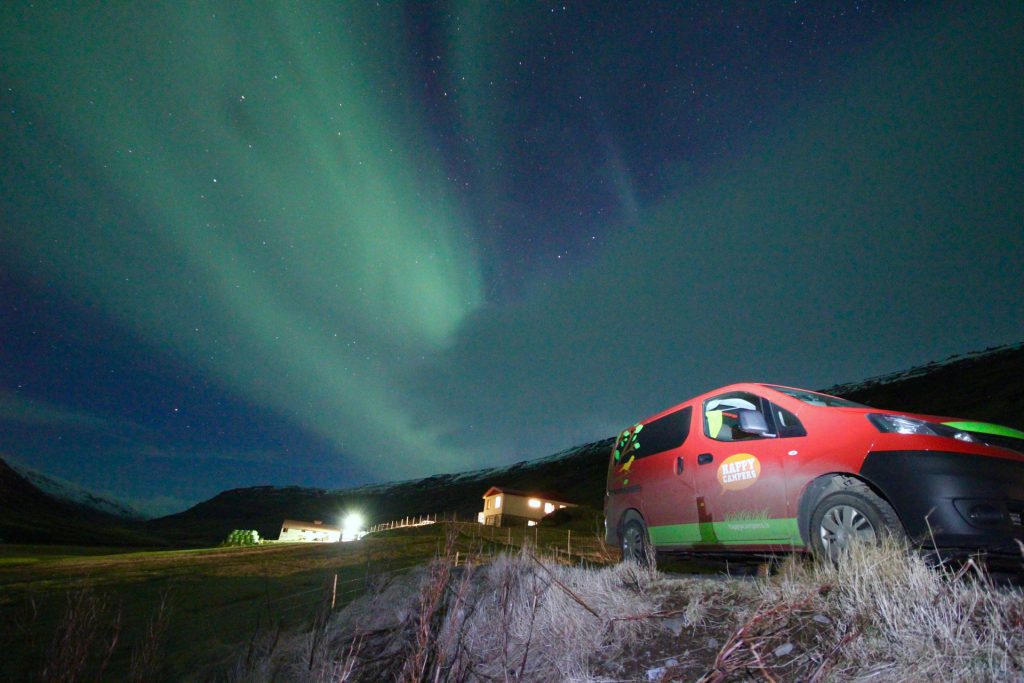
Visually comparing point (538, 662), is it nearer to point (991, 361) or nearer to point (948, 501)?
point (948, 501)

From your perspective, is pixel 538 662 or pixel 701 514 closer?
pixel 538 662

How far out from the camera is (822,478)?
13.5ft

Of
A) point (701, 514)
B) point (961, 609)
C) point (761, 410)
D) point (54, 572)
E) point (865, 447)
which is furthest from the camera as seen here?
point (54, 572)

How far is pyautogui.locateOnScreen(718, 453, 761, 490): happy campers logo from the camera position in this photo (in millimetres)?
4684

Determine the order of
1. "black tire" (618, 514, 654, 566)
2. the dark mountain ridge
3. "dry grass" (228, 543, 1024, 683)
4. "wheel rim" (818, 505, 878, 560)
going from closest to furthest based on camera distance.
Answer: "dry grass" (228, 543, 1024, 683), "wheel rim" (818, 505, 878, 560), "black tire" (618, 514, 654, 566), the dark mountain ridge

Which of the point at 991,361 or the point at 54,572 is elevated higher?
the point at 991,361

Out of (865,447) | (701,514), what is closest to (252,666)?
(701,514)

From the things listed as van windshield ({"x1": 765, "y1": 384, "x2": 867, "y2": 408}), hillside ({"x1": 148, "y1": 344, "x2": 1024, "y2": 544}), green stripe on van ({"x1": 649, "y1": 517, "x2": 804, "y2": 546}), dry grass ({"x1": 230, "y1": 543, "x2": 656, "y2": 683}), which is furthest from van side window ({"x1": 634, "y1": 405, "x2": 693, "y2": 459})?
hillside ({"x1": 148, "y1": 344, "x2": 1024, "y2": 544})

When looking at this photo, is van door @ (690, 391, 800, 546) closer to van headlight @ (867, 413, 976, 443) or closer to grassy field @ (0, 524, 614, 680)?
van headlight @ (867, 413, 976, 443)

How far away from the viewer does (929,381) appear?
68188mm

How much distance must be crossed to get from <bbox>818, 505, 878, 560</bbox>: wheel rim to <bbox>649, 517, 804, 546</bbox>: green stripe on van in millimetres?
210

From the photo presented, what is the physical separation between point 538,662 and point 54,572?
13728 mm

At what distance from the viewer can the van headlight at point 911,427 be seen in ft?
12.2

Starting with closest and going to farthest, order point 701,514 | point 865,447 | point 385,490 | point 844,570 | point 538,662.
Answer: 1. point 844,570
2. point 538,662
3. point 865,447
4. point 701,514
5. point 385,490
